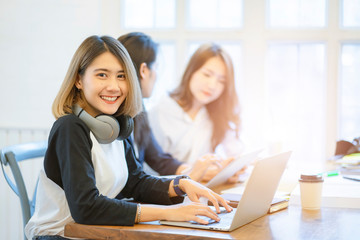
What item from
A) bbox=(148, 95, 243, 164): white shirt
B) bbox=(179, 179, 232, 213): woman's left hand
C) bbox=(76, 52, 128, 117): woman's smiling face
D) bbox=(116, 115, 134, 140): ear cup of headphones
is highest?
bbox=(76, 52, 128, 117): woman's smiling face

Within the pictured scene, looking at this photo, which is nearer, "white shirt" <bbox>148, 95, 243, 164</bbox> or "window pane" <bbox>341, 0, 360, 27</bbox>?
"white shirt" <bbox>148, 95, 243, 164</bbox>

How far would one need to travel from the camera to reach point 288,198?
61.4 inches

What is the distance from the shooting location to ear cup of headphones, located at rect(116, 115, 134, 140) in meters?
1.47

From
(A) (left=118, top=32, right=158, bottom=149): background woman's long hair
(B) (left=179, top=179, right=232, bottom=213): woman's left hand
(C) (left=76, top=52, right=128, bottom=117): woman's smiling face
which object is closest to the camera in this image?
(B) (left=179, top=179, right=232, bottom=213): woman's left hand

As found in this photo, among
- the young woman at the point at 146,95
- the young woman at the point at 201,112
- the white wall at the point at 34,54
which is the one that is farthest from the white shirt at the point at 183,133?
the white wall at the point at 34,54

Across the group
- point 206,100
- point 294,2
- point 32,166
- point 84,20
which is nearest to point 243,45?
point 294,2

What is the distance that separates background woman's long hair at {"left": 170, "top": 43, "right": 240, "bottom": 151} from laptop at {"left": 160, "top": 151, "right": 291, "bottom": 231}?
1415 mm

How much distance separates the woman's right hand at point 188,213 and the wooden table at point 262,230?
0.13 feet

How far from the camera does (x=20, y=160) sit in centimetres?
183

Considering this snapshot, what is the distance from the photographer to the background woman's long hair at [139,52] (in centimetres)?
224

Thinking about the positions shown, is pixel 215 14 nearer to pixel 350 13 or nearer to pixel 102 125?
pixel 350 13

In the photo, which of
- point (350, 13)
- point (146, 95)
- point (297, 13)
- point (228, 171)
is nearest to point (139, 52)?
point (146, 95)

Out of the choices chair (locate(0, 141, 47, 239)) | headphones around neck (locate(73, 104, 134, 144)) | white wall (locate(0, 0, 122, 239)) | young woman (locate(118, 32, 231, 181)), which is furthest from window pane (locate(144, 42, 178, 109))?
headphones around neck (locate(73, 104, 134, 144))

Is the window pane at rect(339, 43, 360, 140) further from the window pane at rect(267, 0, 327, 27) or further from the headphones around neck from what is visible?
the headphones around neck
